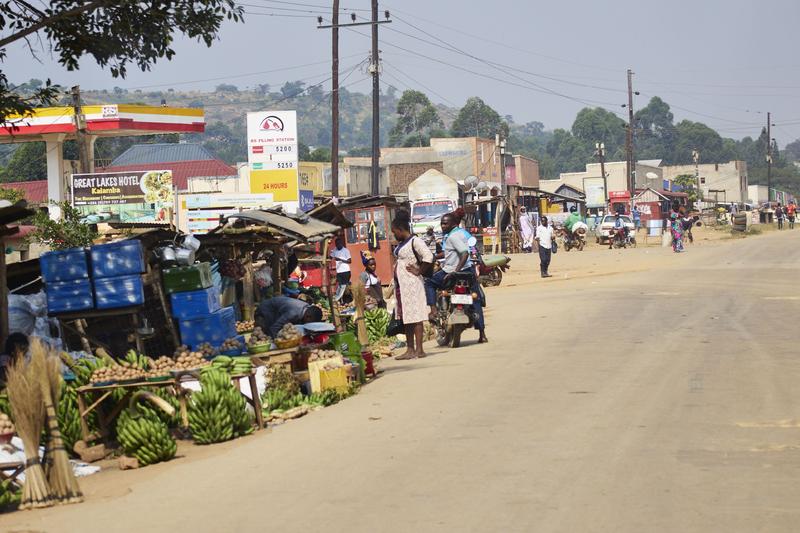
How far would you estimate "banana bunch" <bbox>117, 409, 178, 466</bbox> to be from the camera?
9.13 meters

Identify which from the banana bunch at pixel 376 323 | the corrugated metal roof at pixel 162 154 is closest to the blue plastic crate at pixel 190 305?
the banana bunch at pixel 376 323

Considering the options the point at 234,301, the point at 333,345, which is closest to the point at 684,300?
the point at 234,301

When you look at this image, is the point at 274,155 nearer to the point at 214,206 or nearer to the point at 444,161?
the point at 214,206

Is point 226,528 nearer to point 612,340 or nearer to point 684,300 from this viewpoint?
point 612,340

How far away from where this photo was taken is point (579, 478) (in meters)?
7.09

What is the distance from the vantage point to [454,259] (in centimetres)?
1515

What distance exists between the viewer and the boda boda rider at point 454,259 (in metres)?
15.0

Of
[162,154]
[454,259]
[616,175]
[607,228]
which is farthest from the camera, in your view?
[616,175]

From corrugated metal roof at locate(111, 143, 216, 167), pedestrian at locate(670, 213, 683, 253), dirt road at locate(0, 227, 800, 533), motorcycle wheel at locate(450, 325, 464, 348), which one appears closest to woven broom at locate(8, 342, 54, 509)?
dirt road at locate(0, 227, 800, 533)

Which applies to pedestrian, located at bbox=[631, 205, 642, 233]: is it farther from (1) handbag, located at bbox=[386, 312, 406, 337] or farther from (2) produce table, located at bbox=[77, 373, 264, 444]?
(2) produce table, located at bbox=[77, 373, 264, 444]

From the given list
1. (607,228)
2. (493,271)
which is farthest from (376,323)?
(607,228)

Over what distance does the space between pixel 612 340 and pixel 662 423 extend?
6364 millimetres

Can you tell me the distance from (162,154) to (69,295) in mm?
66130

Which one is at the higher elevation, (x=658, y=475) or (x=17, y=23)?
(x=17, y=23)
